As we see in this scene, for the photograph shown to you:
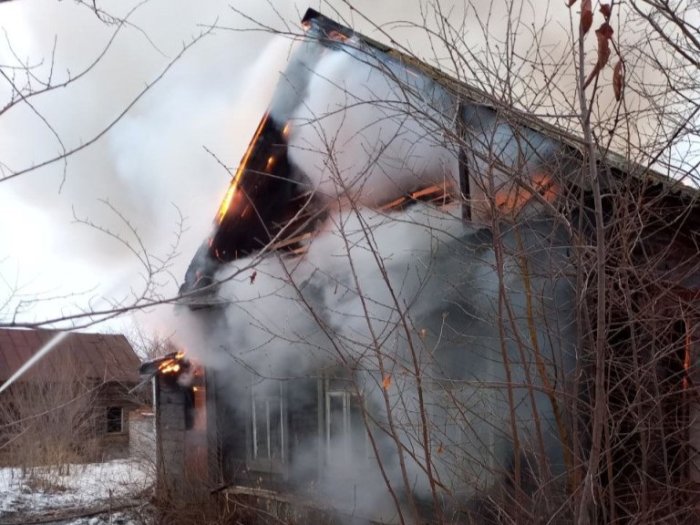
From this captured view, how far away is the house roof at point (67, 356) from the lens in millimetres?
21312

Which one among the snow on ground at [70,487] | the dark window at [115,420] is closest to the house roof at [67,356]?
the snow on ground at [70,487]

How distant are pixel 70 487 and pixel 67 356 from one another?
20.5ft

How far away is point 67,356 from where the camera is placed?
71.7 feet

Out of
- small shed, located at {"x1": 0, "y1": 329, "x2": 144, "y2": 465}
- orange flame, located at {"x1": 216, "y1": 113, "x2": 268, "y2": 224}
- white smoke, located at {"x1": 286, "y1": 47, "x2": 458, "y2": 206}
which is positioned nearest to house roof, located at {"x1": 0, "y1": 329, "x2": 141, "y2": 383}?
small shed, located at {"x1": 0, "y1": 329, "x2": 144, "y2": 465}

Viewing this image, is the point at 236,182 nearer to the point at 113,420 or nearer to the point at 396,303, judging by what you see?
the point at 396,303

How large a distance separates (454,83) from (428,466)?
2382 mm

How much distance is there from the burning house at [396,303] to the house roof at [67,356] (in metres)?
11.1

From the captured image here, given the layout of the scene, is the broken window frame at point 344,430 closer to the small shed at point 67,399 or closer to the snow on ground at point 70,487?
the snow on ground at point 70,487

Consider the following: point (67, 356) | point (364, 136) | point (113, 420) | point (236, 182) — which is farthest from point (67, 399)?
point (364, 136)

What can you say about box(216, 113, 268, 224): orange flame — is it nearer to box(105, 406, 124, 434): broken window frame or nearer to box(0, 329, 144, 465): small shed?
box(0, 329, 144, 465): small shed

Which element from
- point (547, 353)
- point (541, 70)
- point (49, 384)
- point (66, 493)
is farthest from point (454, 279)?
point (49, 384)

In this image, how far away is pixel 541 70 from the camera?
4.18 meters

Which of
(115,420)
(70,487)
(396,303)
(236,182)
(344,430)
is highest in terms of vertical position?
(236,182)

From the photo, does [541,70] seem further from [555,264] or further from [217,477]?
[217,477]
